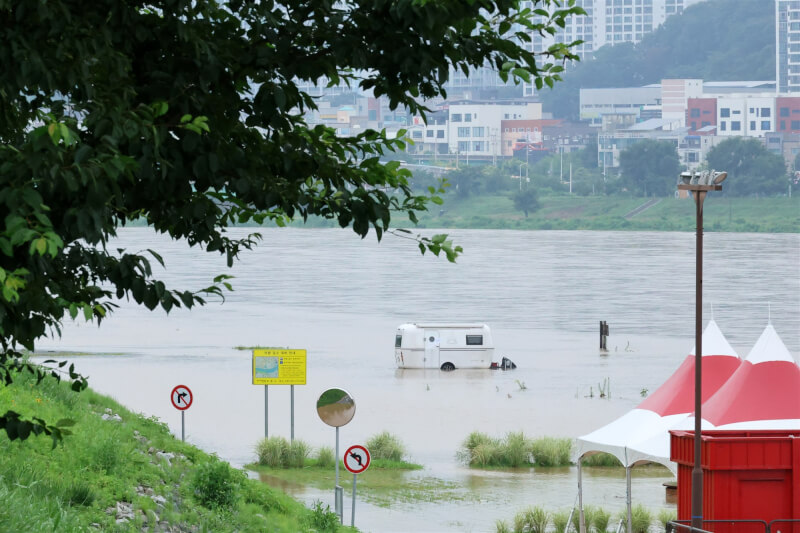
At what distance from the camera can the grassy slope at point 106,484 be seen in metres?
13.4

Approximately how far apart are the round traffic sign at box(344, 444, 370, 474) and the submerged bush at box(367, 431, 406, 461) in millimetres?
9983

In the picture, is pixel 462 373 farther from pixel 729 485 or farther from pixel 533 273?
pixel 533 273

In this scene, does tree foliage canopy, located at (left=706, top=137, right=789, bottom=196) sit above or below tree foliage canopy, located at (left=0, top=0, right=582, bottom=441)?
above

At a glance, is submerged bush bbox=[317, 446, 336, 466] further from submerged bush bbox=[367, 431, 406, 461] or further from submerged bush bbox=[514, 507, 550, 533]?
submerged bush bbox=[514, 507, 550, 533]

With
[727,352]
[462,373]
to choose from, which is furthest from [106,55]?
[462,373]

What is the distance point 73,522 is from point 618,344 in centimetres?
4944

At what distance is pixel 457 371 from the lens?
166 feet

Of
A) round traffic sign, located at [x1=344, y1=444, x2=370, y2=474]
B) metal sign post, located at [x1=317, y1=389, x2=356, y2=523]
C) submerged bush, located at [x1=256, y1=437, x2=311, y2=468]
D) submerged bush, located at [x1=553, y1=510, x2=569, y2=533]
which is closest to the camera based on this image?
round traffic sign, located at [x1=344, y1=444, x2=370, y2=474]

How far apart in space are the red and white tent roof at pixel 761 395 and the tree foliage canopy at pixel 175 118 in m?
12.1

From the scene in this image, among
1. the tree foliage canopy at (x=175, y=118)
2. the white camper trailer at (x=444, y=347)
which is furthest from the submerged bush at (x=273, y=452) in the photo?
the white camper trailer at (x=444, y=347)

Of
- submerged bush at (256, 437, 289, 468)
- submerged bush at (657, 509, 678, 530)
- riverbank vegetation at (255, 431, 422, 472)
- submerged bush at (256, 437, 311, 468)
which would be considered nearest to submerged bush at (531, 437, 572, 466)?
riverbank vegetation at (255, 431, 422, 472)

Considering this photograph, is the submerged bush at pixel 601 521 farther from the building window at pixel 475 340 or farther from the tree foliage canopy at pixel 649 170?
the tree foliage canopy at pixel 649 170

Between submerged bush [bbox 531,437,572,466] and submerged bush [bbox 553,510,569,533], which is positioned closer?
submerged bush [bbox 553,510,569,533]

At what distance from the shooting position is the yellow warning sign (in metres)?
29.1
